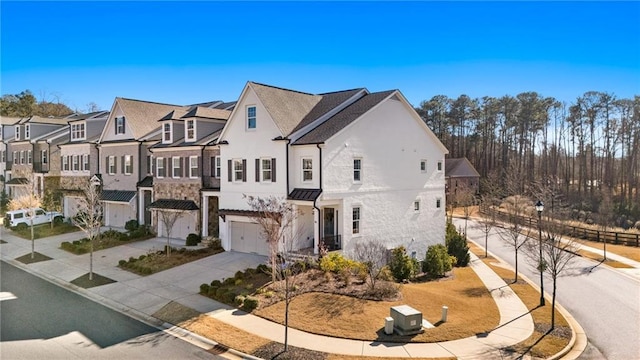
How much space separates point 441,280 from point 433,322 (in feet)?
30.1

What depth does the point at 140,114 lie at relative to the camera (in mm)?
36844

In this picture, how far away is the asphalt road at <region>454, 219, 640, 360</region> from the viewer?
14641mm

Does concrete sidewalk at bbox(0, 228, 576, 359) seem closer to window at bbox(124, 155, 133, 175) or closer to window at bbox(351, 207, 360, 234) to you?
window at bbox(351, 207, 360, 234)

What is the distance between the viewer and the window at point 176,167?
3088 centimetres

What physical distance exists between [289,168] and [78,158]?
26997 millimetres

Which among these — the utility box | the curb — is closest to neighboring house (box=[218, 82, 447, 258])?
the utility box

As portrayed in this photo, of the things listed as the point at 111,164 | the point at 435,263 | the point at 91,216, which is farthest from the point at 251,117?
the point at 111,164

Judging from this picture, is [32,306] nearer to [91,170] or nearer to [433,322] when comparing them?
[433,322]

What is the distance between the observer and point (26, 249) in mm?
29219

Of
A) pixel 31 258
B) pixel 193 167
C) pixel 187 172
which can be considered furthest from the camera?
pixel 187 172

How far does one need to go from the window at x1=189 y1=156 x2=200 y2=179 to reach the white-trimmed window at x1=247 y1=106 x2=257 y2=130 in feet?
22.0

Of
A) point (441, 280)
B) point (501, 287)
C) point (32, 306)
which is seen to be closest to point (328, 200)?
point (441, 280)

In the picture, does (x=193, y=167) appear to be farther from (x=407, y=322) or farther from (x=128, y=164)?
(x=407, y=322)

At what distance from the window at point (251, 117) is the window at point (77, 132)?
78.3ft
